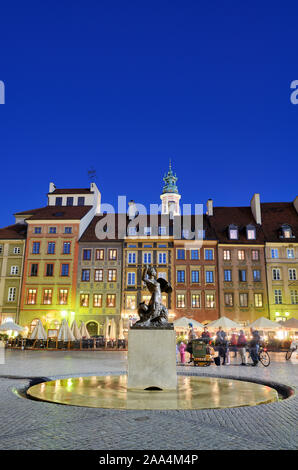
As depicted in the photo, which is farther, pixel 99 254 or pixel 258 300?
pixel 99 254

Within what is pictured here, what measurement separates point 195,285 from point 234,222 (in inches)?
346

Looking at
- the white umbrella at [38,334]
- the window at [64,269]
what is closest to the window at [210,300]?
the window at [64,269]

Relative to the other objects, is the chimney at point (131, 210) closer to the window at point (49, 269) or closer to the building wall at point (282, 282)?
the window at point (49, 269)

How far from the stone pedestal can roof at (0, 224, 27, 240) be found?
33.9 meters

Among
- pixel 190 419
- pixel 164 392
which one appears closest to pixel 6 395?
pixel 164 392

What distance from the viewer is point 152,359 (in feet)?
30.3

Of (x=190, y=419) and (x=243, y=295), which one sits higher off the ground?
(x=243, y=295)

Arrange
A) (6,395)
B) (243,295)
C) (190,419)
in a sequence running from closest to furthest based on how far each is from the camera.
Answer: (190,419) < (6,395) < (243,295)

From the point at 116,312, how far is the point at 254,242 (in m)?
15.5

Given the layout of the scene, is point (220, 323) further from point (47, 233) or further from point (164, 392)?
point (47, 233)

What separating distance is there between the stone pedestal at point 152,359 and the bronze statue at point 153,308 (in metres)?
0.21

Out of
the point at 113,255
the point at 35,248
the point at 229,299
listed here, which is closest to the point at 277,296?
the point at 229,299

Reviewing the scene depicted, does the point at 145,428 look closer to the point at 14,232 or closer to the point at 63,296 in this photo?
the point at 63,296

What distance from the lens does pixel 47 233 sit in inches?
1586
